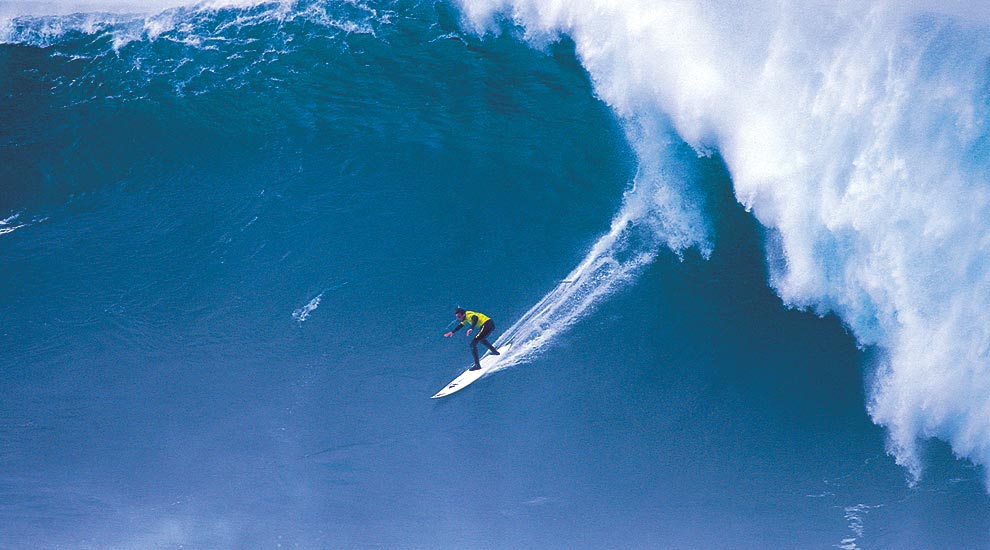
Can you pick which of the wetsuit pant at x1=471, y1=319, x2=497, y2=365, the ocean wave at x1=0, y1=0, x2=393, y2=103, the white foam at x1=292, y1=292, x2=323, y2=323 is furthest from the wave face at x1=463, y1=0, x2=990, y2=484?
the ocean wave at x1=0, y1=0, x2=393, y2=103

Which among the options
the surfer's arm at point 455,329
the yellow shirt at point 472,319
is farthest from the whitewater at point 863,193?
the surfer's arm at point 455,329

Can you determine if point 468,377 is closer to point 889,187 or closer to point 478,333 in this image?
point 478,333

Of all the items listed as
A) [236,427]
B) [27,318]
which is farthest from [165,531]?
[27,318]

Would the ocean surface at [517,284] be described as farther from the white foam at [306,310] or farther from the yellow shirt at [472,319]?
the yellow shirt at [472,319]

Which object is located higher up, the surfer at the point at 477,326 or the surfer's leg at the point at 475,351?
the surfer at the point at 477,326

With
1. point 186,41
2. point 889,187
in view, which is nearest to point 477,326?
point 889,187

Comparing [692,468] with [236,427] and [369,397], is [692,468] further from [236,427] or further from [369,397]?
[236,427]

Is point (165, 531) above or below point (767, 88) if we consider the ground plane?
below
